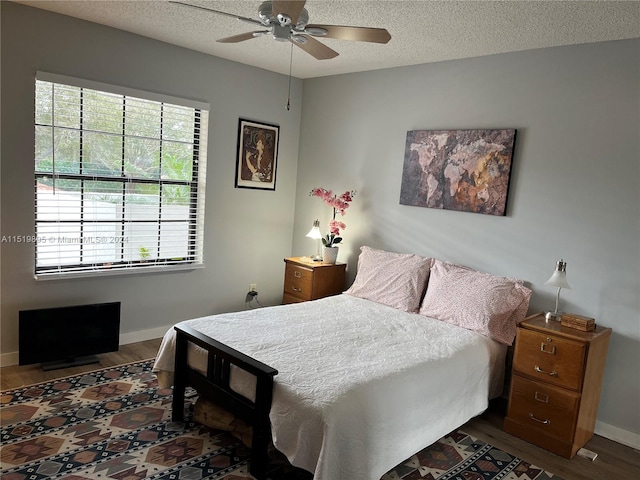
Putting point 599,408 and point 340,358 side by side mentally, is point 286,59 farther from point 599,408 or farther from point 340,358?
point 599,408

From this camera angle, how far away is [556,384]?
2811 mm

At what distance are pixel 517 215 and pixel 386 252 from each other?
1.12 m

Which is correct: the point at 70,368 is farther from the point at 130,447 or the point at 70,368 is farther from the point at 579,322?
the point at 579,322

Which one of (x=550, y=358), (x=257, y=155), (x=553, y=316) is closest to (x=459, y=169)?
(x=553, y=316)

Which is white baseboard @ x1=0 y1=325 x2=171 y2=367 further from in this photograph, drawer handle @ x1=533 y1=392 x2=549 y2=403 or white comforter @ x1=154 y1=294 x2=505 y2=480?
drawer handle @ x1=533 y1=392 x2=549 y2=403

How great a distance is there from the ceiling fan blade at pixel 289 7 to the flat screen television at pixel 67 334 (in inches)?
102

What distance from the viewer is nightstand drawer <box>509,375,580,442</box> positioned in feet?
9.07

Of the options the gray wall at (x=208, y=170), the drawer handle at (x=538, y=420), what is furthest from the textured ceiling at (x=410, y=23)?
the drawer handle at (x=538, y=420)

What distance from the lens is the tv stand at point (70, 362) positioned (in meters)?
3.45

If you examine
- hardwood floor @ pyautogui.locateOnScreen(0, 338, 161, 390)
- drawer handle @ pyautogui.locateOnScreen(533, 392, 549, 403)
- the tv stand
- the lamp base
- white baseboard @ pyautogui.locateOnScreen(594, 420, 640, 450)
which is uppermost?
the lamp base

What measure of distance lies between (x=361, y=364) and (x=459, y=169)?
192 cm

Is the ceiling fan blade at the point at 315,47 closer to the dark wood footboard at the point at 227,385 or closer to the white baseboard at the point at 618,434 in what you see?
the dark wood footboard at the point at 227,385

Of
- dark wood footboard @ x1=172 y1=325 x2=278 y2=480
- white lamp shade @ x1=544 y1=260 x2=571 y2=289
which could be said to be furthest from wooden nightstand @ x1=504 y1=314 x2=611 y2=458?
dark wood footboard @ x1=172 y1=325 x2=278 y2=480

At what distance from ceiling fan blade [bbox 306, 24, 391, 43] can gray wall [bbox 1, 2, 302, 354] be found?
2.07 metres
